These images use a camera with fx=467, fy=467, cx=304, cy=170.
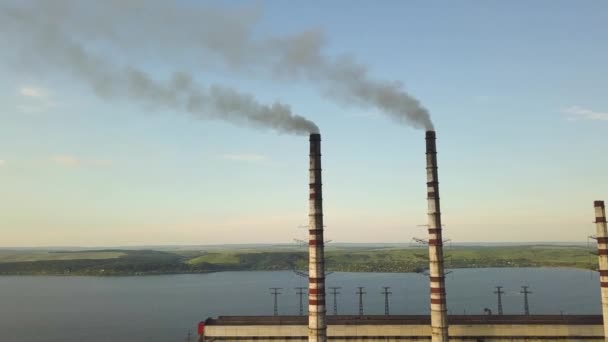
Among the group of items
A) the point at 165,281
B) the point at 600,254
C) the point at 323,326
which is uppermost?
the point at 600,254

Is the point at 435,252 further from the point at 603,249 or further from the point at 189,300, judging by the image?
the point at 189,300

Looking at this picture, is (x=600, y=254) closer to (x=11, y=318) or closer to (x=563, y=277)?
(x=11, y=318)

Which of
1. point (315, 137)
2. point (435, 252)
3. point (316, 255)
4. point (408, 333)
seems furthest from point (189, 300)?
point (435, 252)

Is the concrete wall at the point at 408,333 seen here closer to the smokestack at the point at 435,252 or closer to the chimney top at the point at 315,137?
the smokestack at the point at 435,252

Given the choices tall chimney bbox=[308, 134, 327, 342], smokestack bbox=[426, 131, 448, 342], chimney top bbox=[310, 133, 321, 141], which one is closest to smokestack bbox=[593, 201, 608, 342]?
smokestack bbox=[426, 131, 448, 342]

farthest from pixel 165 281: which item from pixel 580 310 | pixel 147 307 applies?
pixel 580 310

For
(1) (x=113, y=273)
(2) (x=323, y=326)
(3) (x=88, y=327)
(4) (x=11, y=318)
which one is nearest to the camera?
(2) (x=323, y=326)
